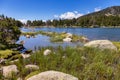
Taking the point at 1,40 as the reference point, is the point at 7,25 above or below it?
above

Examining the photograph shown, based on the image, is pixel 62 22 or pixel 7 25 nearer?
pixel 7 25

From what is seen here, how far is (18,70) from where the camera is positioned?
17188 millimetres

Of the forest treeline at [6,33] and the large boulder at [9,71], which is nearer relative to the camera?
the large boulder at [9,71]

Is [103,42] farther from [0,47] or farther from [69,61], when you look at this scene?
[0,47]

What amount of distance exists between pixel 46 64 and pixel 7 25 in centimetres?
2166

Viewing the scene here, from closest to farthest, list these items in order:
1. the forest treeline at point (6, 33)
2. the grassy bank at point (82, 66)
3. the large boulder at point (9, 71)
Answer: the grassy bank at point (82, 66) → the large boulder at point (9, 71) → the forest treeline at point (6, 33)

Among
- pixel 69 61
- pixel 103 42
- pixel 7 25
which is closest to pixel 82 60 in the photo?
pixel 69 61

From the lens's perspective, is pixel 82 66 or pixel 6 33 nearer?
pixel 82 66

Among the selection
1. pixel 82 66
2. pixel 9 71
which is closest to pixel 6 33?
pixel 9 71

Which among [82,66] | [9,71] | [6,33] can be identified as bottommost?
[82,66]

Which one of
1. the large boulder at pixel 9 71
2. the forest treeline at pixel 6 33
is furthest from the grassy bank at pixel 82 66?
the forest treeline at pixel 6 33

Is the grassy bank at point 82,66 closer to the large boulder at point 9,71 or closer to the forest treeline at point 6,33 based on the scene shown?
the large boulder at point 9,71

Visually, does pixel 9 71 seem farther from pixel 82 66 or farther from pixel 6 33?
pixel 6 33

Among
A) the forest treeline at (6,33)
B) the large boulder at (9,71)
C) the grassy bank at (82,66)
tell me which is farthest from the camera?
the forest treeline at (6,33)
